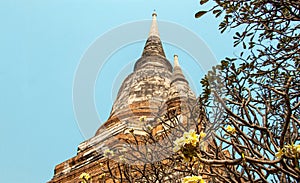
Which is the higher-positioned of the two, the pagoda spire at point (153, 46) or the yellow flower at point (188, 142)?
the pagoda spire at point (153, 46)

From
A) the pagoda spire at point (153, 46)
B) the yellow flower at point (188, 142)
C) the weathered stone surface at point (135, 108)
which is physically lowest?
the yellow flower at point (188, 142)

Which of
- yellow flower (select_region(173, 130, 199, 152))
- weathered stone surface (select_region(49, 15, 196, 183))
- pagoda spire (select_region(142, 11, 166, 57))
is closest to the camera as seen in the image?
yellow flower (select_region(173, 130, 199, 152))

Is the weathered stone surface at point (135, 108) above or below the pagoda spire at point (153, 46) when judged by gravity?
below

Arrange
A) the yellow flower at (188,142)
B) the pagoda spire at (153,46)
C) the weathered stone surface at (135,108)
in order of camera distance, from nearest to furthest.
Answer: the yellow flower at (188,142)
the weathered stone surface at (135,108)
the pagoda spire at (153,46)

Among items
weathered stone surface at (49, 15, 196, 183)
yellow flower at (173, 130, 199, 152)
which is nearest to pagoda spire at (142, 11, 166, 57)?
weathered stone surface at (49, 15, 196, 183)

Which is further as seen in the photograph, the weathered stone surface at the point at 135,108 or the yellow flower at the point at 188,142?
the weathered stone surface at the point at 135,108

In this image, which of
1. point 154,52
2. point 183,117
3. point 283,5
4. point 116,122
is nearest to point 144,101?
point 116,122

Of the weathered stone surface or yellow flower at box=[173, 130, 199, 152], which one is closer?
yellow flower at box=[173, 130, 199, 152]

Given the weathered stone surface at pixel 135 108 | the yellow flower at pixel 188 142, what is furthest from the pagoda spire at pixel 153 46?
the yellow flower at pixel 188 142

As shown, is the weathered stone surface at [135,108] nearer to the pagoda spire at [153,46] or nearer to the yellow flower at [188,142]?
the pagoda spire at [153,46]

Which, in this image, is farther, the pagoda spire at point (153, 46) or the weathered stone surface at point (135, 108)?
the pagoda spire at point (153, 46)

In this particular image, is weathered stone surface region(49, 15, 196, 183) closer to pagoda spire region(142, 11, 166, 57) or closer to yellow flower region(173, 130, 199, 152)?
pagoda spire region(142, 11, 166, 57)

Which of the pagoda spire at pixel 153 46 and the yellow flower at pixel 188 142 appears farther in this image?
the pagoda spire at pixel 153 46

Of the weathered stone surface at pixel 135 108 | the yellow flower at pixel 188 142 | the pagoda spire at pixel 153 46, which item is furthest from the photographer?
the pagoda spire at pixel 153 46
